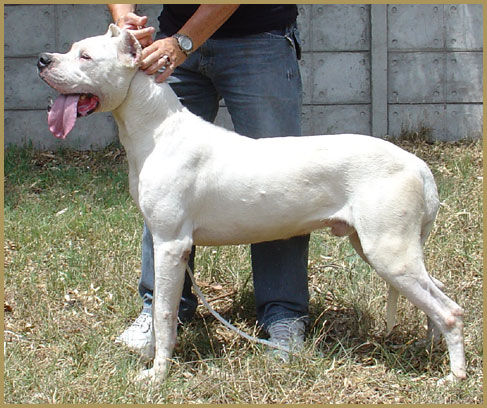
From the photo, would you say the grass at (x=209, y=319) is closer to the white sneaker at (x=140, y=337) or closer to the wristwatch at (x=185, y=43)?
the white sneaker at (x=140, y=337)

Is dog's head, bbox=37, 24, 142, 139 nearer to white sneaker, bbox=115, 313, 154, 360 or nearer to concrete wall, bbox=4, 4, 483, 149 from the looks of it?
white sneaker, bbox=115, 313, 154, 360

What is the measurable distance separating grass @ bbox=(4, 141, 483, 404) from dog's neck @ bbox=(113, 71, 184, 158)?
99 cm

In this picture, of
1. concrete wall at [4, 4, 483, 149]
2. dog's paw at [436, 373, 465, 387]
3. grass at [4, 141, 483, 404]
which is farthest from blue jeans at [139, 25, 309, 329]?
Answer: concrete wall at [4, 4, 483, 149]

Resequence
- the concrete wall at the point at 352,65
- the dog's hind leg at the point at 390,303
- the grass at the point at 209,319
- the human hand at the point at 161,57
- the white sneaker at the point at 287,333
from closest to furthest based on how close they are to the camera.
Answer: the grass at the point at 209,319 → the human hand at the point at 161,57 → the dog's hind leg at the point at 390,303 → the white sneaker at the point at 287,333 → the concrete wall at the point at 352,65

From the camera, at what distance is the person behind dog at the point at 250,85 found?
388 cm

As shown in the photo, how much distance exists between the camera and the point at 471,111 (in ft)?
26.0

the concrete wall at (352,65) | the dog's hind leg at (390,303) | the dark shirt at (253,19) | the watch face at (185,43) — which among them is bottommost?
the dog's hind leg at (390,303)

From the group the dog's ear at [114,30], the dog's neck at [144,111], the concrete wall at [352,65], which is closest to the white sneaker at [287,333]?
the dog's neck at [144,111]

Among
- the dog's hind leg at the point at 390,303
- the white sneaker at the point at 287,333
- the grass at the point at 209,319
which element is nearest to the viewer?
the grass at the point at 209,319

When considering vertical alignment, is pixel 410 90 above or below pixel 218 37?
below

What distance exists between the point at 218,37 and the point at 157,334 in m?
1.46

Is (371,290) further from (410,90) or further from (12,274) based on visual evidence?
(410,90)

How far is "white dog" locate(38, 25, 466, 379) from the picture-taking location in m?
3.60

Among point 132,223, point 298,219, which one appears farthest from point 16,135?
point 298,219
